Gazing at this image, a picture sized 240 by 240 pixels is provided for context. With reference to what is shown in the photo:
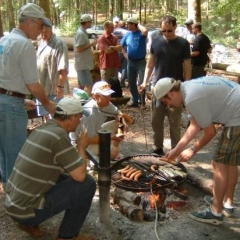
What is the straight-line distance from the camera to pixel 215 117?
3.63 m

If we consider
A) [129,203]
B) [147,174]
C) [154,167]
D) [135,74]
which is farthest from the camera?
[135,74]

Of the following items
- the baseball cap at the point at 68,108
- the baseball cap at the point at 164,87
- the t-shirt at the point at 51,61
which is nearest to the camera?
the baseball cap at the point at 68,108

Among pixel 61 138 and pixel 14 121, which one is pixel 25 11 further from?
pixel 61 138

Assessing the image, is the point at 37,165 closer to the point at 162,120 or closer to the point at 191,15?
the point at 162,120

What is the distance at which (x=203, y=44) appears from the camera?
29.9ft

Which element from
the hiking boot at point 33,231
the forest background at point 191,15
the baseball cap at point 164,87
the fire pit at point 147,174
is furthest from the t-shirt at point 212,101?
the forest background at point 191,15

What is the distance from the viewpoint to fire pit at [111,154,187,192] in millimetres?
4363

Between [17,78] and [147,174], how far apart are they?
6.60 feet

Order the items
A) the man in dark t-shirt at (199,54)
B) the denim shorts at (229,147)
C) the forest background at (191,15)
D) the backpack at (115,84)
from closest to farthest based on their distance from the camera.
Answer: the denim shorts at (229,147)
the backpack at (115,84)
the man in dark t-shirt at (199,54)
the forest background at (191,15)

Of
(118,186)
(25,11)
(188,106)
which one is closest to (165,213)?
(118,186)

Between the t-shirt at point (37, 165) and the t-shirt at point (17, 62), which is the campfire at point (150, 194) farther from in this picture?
the t-shirt at point (17, 62)

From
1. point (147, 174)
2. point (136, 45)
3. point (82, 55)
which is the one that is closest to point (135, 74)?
point (136, 45)

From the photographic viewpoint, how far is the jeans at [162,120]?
18.7 ft

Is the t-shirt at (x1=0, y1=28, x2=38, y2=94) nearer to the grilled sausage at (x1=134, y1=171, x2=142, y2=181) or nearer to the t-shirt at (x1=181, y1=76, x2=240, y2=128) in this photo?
the t-shirt at (x1=181, y1=76, x2=240, y2=128)
